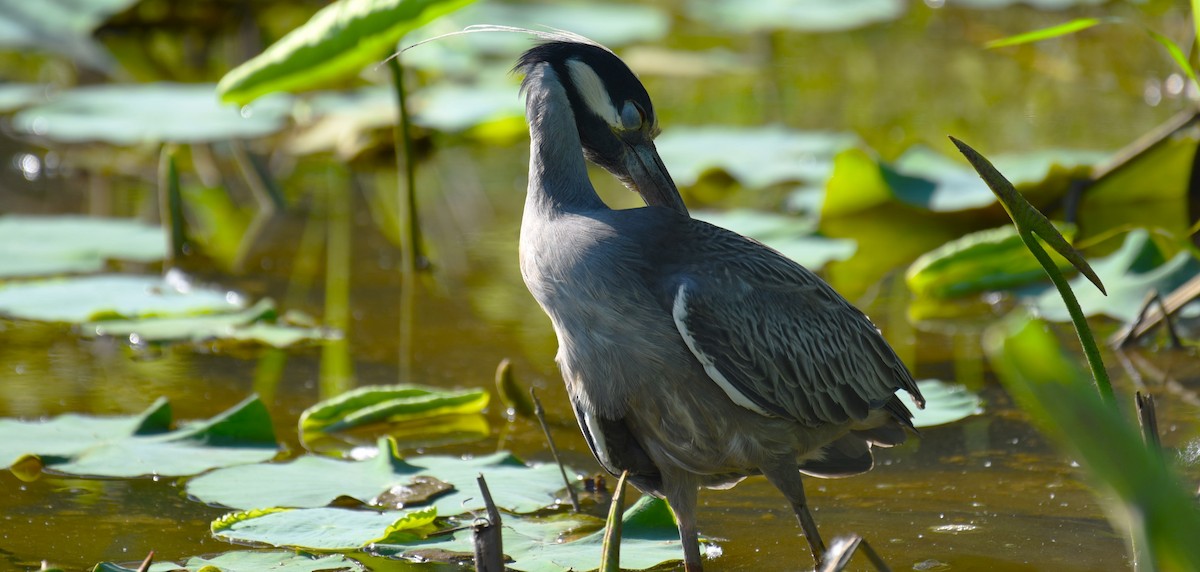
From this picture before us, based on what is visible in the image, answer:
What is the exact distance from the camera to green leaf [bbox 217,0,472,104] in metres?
4.66

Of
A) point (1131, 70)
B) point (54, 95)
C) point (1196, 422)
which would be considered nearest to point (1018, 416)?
point (1196, 422)

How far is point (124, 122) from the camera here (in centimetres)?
Answer: 782

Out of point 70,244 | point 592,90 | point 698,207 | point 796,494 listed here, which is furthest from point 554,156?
point 698,207

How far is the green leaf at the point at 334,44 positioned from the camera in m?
4.66

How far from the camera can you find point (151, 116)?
8.01 metres

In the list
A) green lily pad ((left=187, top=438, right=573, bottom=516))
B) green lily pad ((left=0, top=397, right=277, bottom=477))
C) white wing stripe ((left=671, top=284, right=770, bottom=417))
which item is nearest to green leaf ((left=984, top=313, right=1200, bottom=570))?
white wing stripe ((left=671, top=284, right=770, bottom=417))

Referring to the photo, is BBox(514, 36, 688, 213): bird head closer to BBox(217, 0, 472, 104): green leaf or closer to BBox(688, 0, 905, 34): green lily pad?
BBox(217, 0, 472, 104): green leaf

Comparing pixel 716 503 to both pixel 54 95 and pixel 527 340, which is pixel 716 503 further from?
pixel 54 95

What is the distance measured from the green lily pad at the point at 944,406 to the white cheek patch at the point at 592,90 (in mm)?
1346

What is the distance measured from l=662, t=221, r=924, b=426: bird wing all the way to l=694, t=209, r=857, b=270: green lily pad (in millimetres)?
2023

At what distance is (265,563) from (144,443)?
3.08 feet

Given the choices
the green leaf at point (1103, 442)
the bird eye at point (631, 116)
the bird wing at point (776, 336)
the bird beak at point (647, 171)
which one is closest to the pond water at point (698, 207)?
the bird wing at point (776, 336)

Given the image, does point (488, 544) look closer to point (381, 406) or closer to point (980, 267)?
point (381, 406)

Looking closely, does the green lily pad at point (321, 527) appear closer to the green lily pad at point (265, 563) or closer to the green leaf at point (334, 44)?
the green lily pad at point (265, 563)
